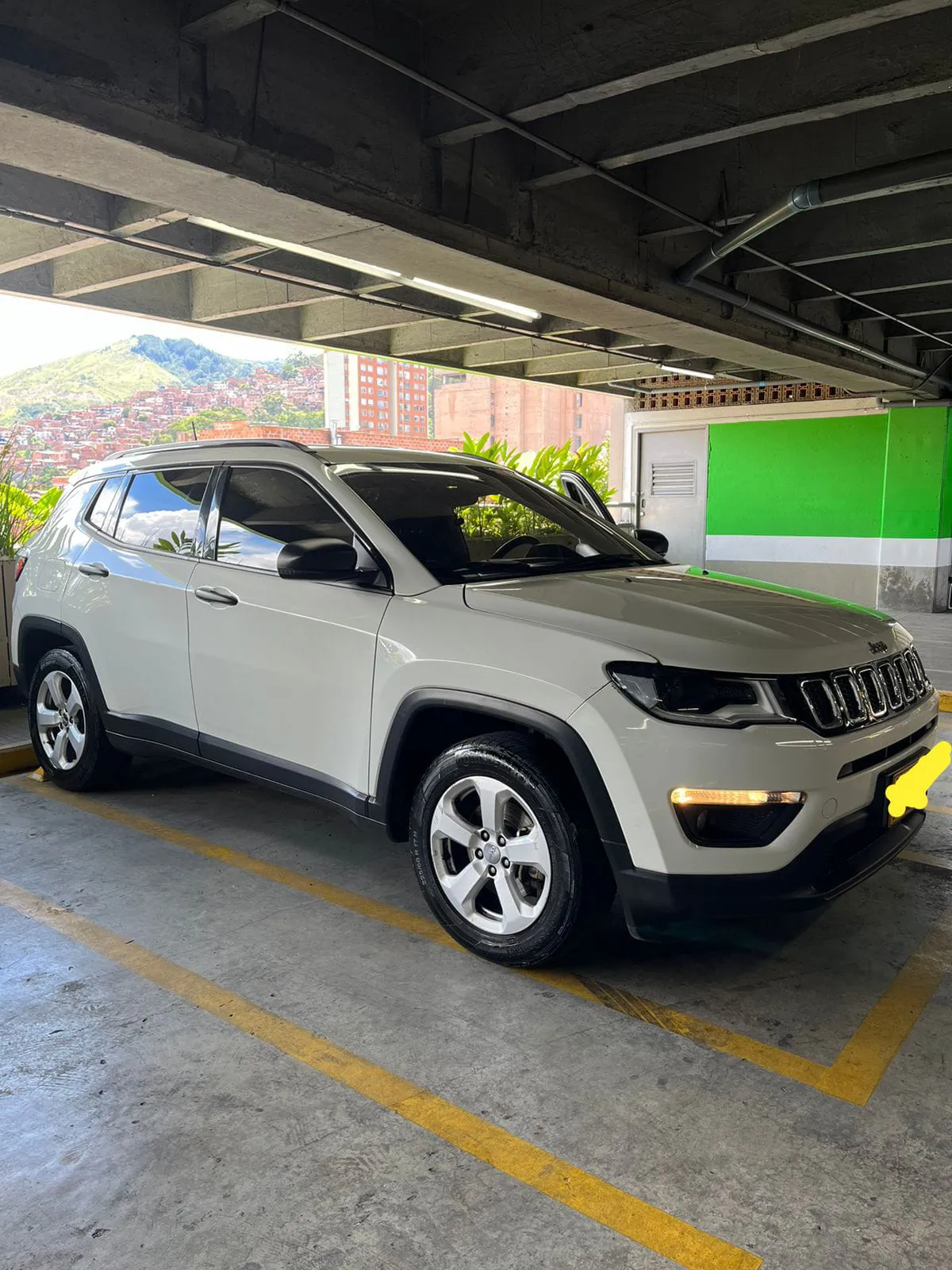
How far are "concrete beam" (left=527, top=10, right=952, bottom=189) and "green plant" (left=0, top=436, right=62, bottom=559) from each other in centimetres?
463

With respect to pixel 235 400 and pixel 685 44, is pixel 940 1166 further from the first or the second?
pixel 235 400

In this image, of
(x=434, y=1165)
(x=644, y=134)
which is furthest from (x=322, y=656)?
(x=644, y=134)

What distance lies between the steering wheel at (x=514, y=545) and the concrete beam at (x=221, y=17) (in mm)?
2286

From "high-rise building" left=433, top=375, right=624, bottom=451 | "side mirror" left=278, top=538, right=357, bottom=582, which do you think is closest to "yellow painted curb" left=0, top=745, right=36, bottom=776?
"side mirror" left=278, top=538, right=357, bottom=582

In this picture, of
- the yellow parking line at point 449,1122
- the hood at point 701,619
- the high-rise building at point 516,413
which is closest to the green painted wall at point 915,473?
the hood at point 701,619

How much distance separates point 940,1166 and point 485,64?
4.70m

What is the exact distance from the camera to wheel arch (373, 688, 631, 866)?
2.94 metres

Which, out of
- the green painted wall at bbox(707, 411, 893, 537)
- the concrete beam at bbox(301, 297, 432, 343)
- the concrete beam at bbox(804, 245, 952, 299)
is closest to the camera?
the concrete beam at bbox(804, 245, 952, 299)

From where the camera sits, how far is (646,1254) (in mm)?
2068

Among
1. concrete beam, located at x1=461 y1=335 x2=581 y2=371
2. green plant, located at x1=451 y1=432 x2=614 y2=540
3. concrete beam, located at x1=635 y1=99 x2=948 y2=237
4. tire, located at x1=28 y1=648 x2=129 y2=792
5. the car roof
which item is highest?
concrete beam, located at x1=635 y1=99 x2=948 y2=237

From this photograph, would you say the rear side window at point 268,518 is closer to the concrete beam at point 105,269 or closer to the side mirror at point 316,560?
the side mirror at point 316,560

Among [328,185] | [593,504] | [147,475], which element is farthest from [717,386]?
[147,475]

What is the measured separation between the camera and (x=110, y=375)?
646 inches

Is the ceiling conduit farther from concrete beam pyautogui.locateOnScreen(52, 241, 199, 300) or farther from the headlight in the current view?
concrete beam pyautogui.locateOnScreen(52, 241, 199, 300)
